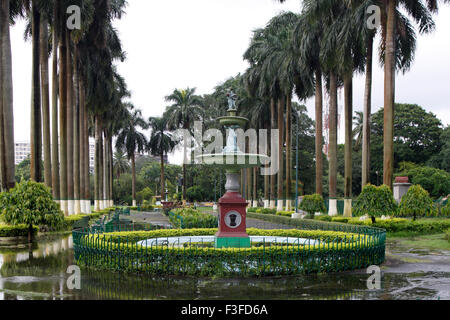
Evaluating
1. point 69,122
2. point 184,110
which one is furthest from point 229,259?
point 184,110

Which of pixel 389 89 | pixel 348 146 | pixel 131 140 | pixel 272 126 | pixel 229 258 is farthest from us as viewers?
pixel 131 140

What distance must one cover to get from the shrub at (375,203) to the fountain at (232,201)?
1041cm

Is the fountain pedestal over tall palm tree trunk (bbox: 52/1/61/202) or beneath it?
beneath

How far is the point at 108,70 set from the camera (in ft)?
122

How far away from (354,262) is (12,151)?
18.2 metres

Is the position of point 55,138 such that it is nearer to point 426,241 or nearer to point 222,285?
point 222,285

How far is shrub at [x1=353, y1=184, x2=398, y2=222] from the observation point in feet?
71.9

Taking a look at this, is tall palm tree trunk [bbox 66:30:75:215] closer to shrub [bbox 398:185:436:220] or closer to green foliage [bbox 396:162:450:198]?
shrub [bbox 398:185:436:220]

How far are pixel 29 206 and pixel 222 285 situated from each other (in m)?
12.8

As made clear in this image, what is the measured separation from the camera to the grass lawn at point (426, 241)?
18138mm

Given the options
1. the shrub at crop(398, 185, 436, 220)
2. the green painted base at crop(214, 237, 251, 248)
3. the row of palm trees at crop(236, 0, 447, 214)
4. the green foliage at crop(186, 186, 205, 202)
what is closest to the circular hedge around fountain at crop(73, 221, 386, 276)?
the green painted base at crop(214, 237, 251, 248)

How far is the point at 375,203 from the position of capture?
22.0 m

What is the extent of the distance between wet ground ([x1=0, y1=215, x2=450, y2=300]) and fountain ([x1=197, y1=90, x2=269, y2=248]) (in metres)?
2.44
